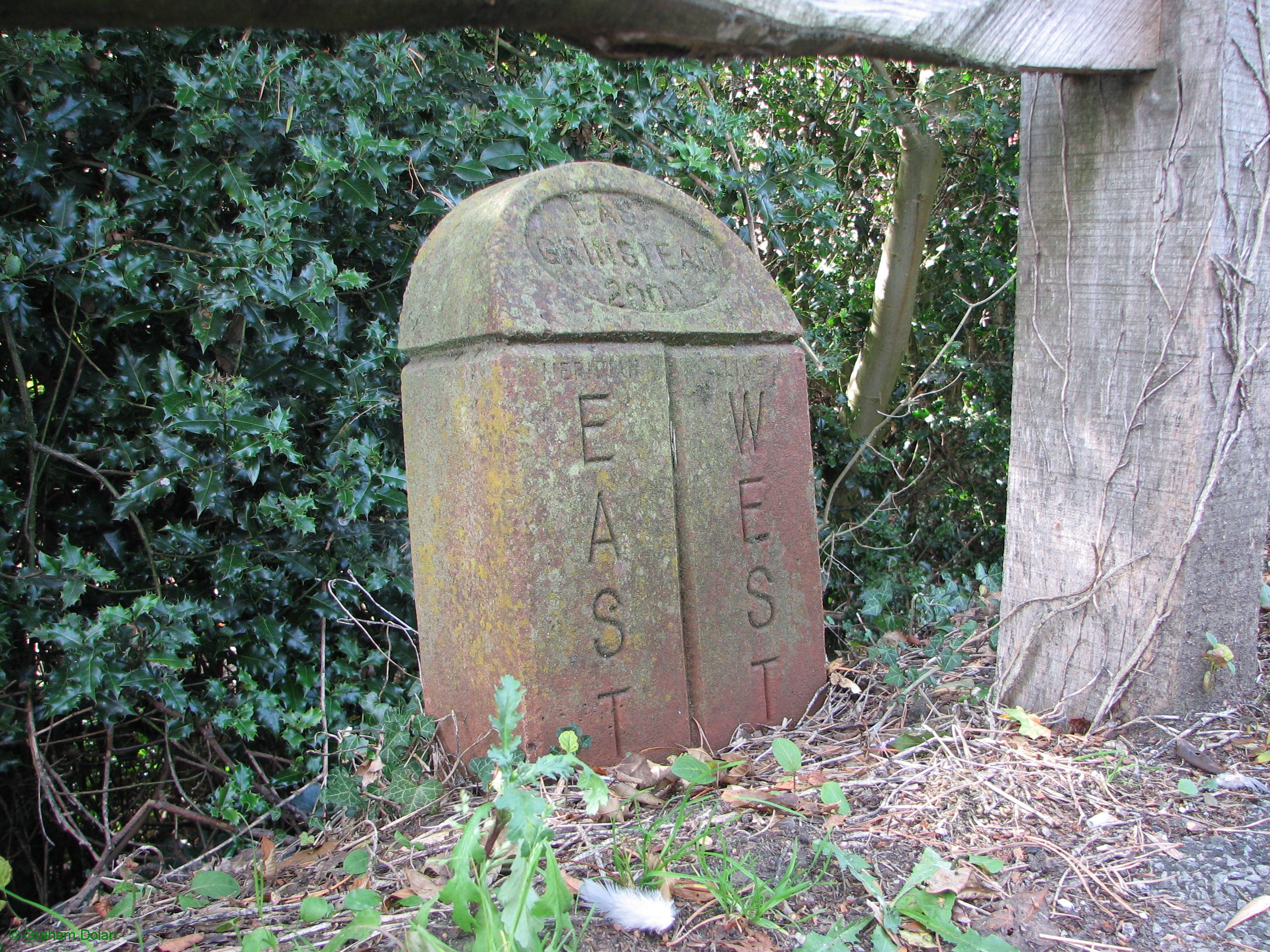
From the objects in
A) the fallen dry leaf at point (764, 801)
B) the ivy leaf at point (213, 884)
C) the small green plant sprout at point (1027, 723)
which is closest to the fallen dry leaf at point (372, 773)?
the ivy leaf at point (213, 884)

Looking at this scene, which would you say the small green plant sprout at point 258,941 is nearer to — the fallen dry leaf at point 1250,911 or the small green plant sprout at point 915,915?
the small green plant sprout at point 915,915

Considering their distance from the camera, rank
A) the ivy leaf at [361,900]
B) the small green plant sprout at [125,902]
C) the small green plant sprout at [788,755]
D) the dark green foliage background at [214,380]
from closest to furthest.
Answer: the ivy leaf at [361,900] < the small green plant sprout at [125,902] < the small green plant sprout at [788,755] < the dark green foliage background at [214,380]

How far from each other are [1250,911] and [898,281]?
3458 millimetres

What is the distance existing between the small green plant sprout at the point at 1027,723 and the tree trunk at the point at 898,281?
94.1 inches

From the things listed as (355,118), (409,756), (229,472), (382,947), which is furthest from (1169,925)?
(355,118)

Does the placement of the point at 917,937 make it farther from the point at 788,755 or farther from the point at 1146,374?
the point at 1146,374

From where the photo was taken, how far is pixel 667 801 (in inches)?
81.0

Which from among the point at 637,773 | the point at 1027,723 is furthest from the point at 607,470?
the point at 1027,723

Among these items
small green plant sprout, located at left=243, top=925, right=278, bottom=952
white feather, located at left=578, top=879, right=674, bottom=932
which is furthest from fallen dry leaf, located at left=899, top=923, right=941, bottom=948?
small green plant sprout, located at left=243, top=925, right=278, bottom=952

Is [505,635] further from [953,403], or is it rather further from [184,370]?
[953,403]

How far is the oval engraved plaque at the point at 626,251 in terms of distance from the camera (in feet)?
7.36

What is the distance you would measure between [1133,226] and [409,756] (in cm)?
217

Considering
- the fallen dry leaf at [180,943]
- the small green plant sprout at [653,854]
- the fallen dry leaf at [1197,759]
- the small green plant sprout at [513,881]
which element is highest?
the small green plant sprout at [513,881]

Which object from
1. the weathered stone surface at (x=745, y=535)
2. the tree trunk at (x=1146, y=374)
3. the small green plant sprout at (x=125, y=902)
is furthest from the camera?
the weathered stone surface at (x=745, y=535)
